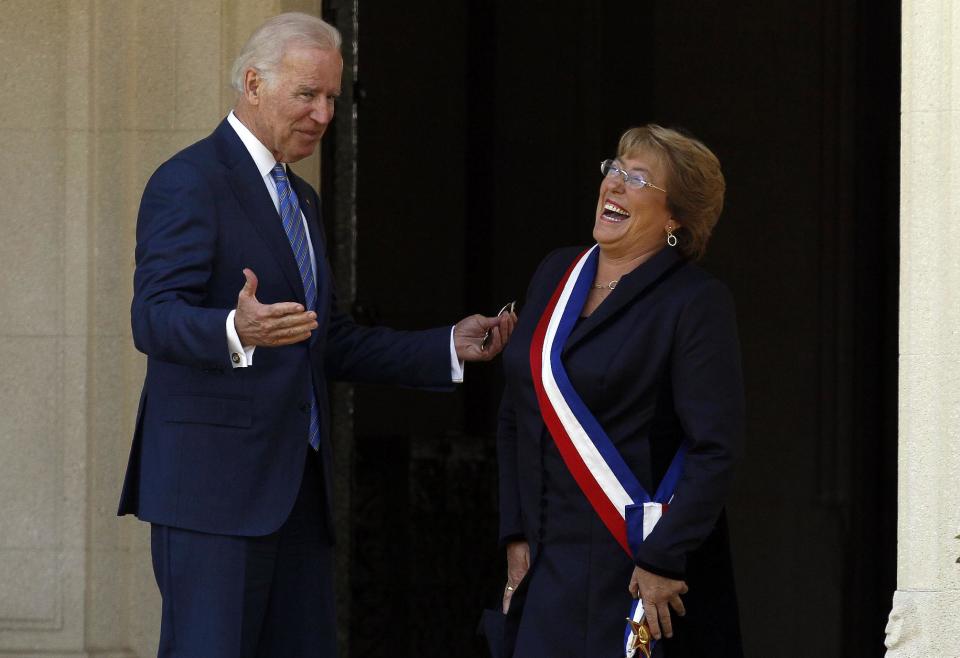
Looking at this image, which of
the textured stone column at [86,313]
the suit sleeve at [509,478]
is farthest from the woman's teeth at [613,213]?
the textured stone column at [86,313]

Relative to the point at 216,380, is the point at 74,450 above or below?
below

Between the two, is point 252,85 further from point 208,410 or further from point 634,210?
point 634,210

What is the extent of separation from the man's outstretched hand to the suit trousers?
0.56 meters

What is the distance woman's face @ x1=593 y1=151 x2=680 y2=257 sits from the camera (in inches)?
154

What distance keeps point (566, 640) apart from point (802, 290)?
396cm

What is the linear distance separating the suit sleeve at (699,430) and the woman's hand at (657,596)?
0.03 meters

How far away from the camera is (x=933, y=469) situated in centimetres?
377

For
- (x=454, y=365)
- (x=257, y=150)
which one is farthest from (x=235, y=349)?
(x=454, y=365)

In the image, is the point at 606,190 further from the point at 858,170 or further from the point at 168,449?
the point at 858,170

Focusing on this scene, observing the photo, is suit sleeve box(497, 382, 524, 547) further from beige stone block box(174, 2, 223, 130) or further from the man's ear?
beige stone block box(174, 2, 223, 130)

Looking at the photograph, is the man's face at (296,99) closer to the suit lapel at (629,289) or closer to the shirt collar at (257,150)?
the shirt collar at (257,150)

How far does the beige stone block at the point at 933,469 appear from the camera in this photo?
375cm

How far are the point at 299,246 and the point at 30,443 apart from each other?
143cm

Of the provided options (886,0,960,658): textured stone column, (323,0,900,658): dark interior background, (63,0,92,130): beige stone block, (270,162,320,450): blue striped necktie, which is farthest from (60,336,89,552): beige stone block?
(886,0,960,658): textured stone column
